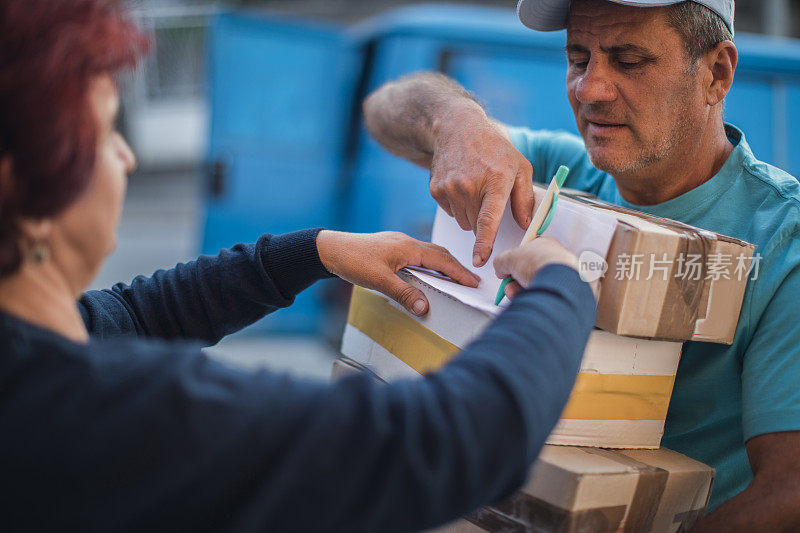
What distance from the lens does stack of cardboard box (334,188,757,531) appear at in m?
1.16

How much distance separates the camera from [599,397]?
1261mm

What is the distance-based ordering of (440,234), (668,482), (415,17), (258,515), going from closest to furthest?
1. (258,515)
2. (668,482)
3. (440,234)
4. (415,17)

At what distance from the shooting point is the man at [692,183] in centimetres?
131

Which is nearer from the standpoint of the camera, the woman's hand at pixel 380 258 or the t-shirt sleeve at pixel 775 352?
the t-shirt sleeve at pixel 775 352

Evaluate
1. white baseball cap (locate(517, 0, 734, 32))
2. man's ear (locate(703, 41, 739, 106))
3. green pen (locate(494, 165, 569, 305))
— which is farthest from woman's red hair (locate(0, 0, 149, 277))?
man's ear (locate(703, 41, 739, 106))

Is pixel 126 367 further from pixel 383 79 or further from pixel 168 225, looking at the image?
pixel 168 225

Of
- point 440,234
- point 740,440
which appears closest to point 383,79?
point 440,234

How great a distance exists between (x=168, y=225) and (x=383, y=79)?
20.4 feet

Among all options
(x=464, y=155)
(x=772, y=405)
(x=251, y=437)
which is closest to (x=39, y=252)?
(x=251, y=437)

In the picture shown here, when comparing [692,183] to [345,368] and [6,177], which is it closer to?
[345,368]

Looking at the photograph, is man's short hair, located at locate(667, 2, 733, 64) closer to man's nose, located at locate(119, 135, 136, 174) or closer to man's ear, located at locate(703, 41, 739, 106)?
man's ear, located at locate(703, 41, 739, 106)

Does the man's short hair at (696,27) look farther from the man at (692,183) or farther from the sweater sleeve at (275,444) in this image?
the sweater sleeve at (275,444)

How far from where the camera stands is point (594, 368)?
1244 millimetres

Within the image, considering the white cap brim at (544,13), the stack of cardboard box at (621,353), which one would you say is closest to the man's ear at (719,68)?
the white cap brim at (544,13)
